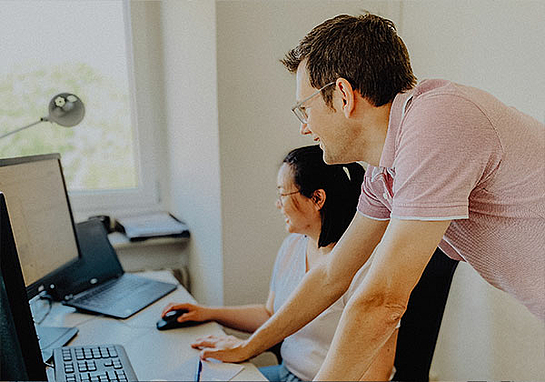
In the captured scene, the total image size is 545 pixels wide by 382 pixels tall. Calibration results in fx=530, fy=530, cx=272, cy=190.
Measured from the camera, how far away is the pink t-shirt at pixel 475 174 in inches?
23.4

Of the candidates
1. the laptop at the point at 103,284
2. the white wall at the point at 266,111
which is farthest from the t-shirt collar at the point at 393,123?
the laptop at the point at 103,284

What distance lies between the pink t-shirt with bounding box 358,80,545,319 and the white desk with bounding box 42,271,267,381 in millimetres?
530

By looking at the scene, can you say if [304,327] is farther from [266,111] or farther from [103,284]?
[103,284]

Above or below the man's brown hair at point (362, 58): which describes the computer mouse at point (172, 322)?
below

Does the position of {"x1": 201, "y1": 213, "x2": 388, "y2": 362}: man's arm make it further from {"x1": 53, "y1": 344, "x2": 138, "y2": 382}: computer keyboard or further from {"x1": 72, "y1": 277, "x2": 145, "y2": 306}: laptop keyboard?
{"x1": 72, "y1": 277, "x2": 145, "y2": 306}: laptop keyboard

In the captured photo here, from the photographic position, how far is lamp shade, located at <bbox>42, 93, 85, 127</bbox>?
44.6 inches

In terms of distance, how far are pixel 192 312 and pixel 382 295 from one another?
72 centimetres

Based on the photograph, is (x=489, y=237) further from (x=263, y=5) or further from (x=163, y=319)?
(x=163, y=319)

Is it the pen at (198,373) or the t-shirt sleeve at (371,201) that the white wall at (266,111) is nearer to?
the t-shirt sleeve at (371,201)

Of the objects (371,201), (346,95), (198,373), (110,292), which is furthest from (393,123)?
(110,292)

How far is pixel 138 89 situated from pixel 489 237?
31.0 inches

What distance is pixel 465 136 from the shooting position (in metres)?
0.59

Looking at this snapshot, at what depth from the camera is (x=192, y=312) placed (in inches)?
49.6

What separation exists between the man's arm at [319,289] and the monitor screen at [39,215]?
42 cm
